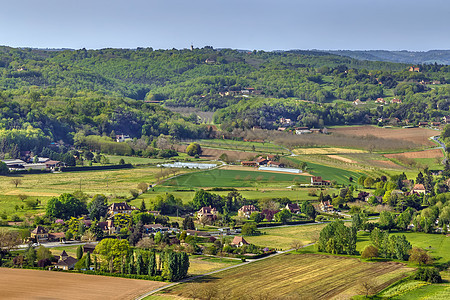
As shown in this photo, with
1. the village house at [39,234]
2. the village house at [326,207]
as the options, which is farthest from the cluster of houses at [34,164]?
the village house at [326,207]

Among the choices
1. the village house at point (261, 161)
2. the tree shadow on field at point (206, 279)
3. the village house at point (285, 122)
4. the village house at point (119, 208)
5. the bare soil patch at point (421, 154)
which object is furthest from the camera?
the village house at point (285, 122)

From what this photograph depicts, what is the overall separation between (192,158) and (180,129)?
21058mm

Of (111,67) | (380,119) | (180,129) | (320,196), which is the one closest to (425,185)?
(320,196)

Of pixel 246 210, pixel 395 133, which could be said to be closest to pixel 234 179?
pixel 246 210

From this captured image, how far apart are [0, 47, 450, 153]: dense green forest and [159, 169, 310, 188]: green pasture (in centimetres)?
2554

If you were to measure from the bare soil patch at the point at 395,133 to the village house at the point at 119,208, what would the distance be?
2162 inches

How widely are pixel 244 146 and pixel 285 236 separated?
4470 cm

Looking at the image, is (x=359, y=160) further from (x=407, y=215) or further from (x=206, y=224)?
(x=206, y=224)

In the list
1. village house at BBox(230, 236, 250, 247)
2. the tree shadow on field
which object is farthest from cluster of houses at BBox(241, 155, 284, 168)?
the tree shadow on field

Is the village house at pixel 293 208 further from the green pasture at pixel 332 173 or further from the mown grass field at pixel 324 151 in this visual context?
the mown grass field at pixel 324 151

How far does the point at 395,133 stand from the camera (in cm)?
11675

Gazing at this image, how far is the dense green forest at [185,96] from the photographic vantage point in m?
109

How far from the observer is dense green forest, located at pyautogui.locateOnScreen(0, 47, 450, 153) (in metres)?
109

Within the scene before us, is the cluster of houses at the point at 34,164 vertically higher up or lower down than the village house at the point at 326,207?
higher up
